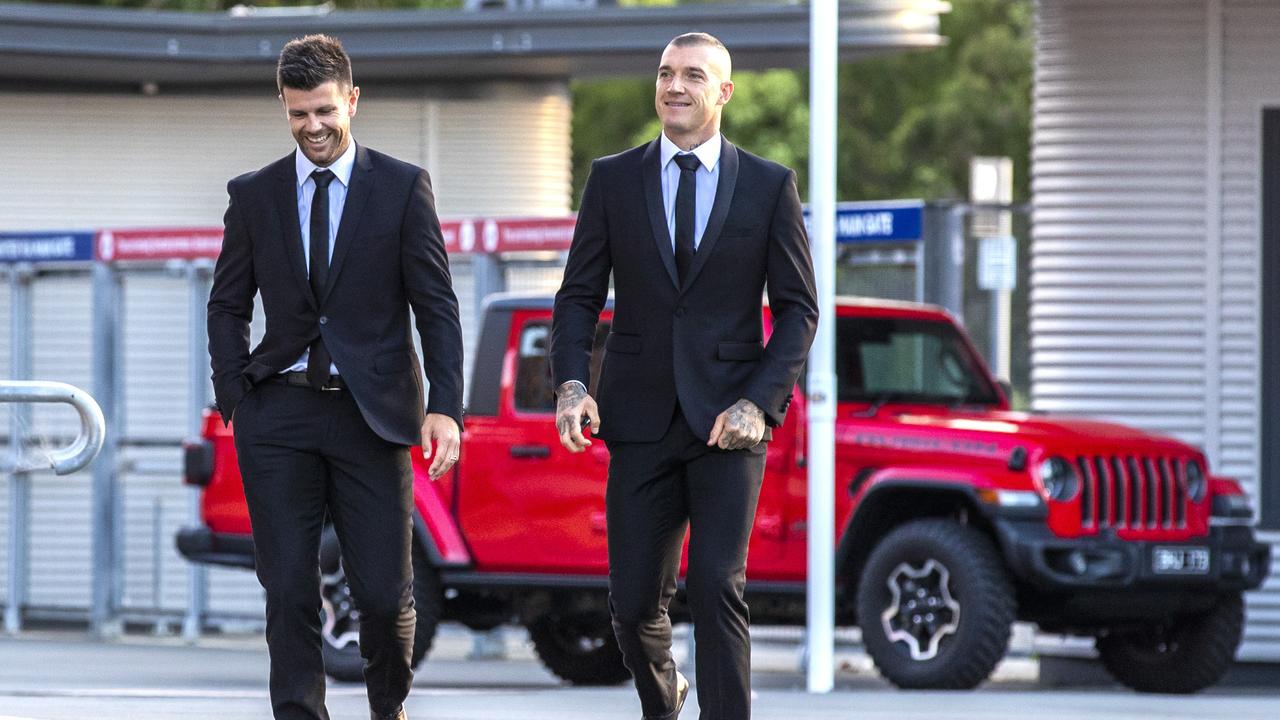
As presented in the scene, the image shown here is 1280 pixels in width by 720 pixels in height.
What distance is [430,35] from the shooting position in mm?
16812

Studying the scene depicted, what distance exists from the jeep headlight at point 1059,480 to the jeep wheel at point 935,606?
0.35 metres

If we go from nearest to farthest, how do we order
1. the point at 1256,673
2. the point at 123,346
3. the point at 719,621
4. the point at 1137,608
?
the point at 719,621
the point at 1137,608
the point at 1256,673
the point at 123,346

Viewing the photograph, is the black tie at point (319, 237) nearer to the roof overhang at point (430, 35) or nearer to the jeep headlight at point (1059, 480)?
the jeep headlight at point (1059, 480)

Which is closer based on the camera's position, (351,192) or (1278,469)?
(351,192)

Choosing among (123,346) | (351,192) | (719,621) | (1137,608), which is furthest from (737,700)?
(123,346)

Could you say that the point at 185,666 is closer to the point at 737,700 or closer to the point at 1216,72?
the point at 1216,72

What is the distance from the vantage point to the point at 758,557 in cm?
1089

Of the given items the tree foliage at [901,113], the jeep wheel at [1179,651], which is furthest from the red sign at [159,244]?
the tree foliage at [901,113]

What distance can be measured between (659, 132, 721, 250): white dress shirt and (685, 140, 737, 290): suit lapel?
2 centimetres

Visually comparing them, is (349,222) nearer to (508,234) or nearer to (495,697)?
(495,697)

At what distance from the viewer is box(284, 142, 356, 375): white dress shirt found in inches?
247

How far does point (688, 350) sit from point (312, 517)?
106cm

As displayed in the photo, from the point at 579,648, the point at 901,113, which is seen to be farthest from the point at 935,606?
the point at 901,113

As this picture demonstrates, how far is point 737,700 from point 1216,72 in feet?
25.8
